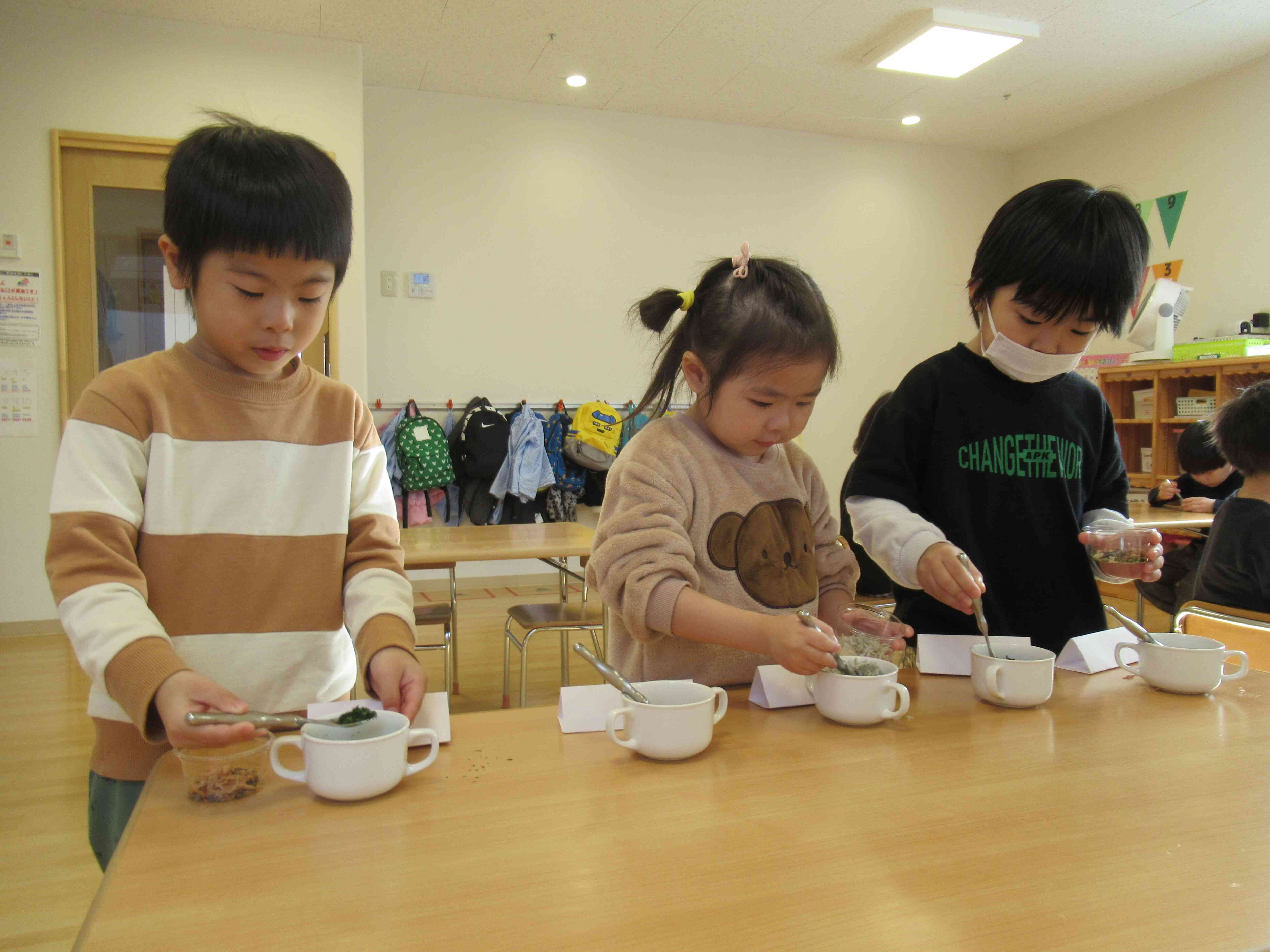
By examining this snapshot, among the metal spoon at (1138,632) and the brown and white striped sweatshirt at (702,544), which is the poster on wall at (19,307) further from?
the metal spoon at (1138,632)

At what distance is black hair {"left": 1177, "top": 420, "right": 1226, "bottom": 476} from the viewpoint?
3672mm

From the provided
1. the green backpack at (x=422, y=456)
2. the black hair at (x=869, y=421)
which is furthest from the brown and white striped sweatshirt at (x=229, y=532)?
the green backpack at (x=422, y=456)

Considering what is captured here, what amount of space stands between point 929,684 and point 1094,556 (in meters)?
0.34

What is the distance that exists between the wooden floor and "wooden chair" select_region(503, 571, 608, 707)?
15 cm

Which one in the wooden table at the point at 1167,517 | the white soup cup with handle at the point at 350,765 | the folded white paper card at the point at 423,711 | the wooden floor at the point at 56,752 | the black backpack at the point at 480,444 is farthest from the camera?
the black backpack at the point at 480,444

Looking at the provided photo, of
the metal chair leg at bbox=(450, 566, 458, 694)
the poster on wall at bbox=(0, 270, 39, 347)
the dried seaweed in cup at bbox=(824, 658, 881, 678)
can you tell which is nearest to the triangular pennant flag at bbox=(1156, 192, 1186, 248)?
the metal chair leg at bbox=(450, 566, 458, 694)

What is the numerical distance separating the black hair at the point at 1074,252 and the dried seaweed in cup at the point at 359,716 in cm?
101

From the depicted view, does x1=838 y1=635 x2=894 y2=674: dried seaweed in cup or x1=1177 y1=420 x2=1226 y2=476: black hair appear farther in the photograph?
x1=1177 y1=420 x2=1226 y2=476: black hair

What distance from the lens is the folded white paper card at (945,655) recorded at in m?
1.07

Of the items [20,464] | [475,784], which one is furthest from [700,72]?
[475,784]

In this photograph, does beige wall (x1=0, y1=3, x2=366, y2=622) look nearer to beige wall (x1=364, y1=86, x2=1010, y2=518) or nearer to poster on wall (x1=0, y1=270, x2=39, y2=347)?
poster on wall (x1=0, y1=270, x2=39, y2=347)

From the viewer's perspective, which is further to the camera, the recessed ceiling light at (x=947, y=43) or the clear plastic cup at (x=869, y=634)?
the recessed ceiling light at (x=947, y=43)

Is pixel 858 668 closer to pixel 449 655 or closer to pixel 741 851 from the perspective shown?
pixel 741 851

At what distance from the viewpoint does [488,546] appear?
2869mm
